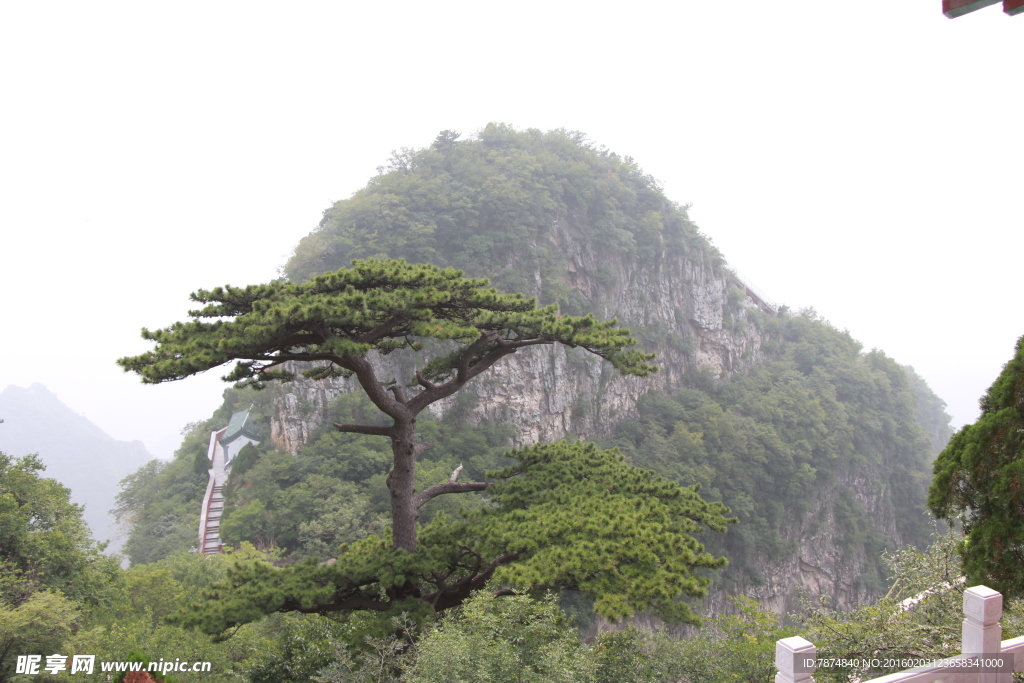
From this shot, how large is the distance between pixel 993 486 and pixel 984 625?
64 centimetres

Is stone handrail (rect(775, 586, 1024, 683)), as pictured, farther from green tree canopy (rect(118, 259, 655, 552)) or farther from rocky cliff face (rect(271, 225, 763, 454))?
rocky cliff face (rect(271, 225, 763, 454))

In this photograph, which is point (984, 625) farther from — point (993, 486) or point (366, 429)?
point (366, 429)

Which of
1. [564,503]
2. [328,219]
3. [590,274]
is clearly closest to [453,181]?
[328,219]

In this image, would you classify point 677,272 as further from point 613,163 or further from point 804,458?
point 804,458

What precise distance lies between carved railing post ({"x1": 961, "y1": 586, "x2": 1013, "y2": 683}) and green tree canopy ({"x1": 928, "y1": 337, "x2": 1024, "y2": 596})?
0.26 m

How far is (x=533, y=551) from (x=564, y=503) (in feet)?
2.59

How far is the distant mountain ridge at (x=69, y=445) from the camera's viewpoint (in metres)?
51.0

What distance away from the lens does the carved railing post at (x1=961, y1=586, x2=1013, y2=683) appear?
101 inches

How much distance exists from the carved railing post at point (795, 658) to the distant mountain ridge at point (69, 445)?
5861 centimetres

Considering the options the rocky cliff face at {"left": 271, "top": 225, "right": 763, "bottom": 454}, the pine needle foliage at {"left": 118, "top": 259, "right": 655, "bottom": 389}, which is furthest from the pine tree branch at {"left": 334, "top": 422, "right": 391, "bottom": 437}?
the rocky cliff face at {"left": 271, "top": 225, "right": 763, "bottom": 454}

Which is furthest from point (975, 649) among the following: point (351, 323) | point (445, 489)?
point (351, 323)

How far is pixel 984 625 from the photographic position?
2609 mm

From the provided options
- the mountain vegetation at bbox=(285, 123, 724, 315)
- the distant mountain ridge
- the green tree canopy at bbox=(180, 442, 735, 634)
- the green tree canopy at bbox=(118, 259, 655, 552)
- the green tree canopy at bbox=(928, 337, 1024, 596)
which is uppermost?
the mountain vegetation at bbox=(285, 123, 724, 315)

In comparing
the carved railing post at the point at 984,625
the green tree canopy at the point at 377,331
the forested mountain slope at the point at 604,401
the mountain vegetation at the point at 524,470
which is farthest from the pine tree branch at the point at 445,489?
the forested mountain slope at the point at 604,401
